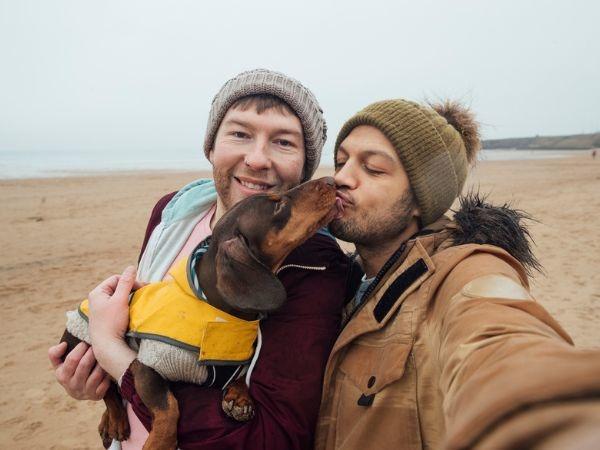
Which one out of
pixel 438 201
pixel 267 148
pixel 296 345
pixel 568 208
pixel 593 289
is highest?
pixel 267 148

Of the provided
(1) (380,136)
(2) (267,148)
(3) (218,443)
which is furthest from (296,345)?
(1) (380,136)

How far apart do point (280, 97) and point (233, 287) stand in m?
1.01

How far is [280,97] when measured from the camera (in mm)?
2125

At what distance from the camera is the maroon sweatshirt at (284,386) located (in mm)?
1493

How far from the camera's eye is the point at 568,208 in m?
12.9

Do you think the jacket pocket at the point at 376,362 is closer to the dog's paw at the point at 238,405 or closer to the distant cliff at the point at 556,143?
the dog's paw at the point at 238,405

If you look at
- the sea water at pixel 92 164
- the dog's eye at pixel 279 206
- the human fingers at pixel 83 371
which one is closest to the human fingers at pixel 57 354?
the human fingers at pixel 83 371

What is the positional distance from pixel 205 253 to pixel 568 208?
46.0ft

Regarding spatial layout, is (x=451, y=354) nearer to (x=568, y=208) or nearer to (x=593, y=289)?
(x=593, y=289)

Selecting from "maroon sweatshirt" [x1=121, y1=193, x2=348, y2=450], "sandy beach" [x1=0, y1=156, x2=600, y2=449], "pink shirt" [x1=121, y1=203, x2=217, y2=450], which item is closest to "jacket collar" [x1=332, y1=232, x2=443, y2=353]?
"maroon sweatshirt" [x1=121, y1=193, x2=348, y2=450]

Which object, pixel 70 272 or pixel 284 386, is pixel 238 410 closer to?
pixel 284 386

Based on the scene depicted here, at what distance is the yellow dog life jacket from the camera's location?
175 centimetres

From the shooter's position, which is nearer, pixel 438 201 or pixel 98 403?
pixel 438 201

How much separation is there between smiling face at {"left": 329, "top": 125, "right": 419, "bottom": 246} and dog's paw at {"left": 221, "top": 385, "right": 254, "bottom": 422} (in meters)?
0.89
